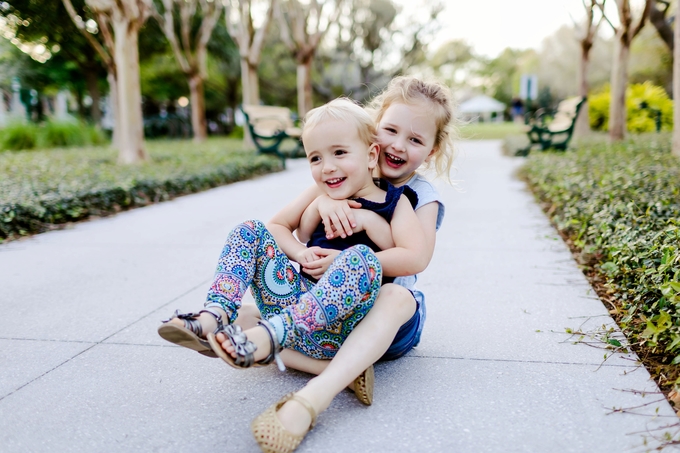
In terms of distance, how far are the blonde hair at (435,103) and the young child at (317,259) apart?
0.72 ft

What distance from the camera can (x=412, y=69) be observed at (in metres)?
35.3

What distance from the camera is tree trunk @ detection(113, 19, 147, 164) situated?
376 inches

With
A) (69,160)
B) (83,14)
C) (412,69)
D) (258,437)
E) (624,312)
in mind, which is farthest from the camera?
(412,69)

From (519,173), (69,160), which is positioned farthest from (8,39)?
(519,173)

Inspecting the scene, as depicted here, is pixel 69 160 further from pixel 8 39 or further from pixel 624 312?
pixel 8 39

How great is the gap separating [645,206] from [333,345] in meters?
2.71

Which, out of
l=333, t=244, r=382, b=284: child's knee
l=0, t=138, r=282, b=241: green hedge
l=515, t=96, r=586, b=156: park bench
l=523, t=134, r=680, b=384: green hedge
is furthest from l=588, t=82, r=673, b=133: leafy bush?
l=333, t=244, r=382, b=284: child's knee

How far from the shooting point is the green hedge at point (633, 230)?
2.33 meters

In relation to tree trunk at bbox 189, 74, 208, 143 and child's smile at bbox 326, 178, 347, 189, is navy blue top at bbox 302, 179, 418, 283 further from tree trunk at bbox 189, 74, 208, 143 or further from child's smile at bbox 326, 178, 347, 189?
tree trunk at bbox 189, 74, 208, 143

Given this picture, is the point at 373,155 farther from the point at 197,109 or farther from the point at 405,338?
the point at 197,109

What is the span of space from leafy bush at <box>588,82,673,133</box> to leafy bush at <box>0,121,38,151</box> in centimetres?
1420

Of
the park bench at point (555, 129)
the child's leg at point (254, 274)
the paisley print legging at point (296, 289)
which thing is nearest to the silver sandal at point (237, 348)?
the paisley print legging at point (296, 289)

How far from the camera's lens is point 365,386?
196 cm

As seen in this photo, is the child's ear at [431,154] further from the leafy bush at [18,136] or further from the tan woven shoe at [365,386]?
the leafy bush at [18,136]
